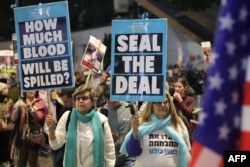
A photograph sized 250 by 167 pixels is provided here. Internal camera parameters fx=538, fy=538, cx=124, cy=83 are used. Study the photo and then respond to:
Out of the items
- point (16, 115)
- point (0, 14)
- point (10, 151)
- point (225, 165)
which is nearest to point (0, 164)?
point (10, 151)

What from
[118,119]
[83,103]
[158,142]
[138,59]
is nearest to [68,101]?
[118,119]

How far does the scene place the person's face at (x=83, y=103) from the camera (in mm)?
5281

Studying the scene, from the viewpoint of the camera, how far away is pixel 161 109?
4836 millimetres

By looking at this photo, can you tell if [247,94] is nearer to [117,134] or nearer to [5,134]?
[117,134]

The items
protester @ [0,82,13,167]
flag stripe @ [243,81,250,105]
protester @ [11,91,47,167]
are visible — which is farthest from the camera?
protester @ [0,82,13,167]

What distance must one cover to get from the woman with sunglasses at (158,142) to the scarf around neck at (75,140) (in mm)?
432

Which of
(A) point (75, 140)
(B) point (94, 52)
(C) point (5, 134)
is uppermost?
(B) point (94, 52)

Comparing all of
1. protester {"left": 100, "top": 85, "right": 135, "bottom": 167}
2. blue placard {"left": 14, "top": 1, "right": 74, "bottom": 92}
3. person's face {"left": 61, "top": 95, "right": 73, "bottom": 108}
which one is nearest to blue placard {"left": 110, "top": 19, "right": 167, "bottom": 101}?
blue placard {"left": 14, "top": 1, "right": 74, "bottom": 92}

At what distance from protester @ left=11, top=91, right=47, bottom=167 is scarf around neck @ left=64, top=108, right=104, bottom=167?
273 centimetres

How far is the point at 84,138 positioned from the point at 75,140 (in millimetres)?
97

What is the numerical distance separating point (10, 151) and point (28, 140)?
1359 mm

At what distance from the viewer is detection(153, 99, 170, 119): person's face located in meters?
4.80

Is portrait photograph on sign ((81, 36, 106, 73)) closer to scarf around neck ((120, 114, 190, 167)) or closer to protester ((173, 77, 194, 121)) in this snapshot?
protester ((173, 77, 194, 121))

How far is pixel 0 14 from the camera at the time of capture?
3228 centimetres
